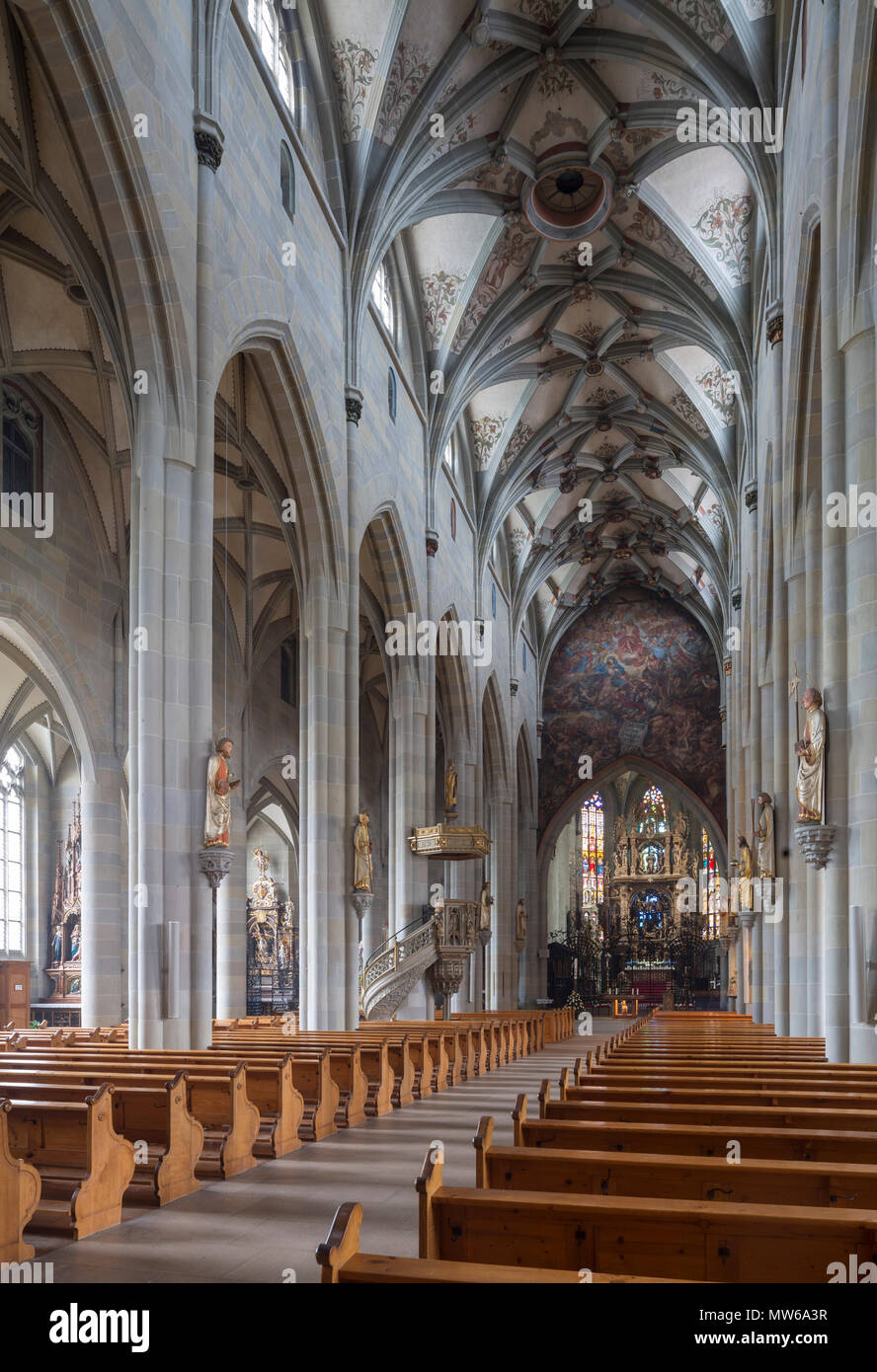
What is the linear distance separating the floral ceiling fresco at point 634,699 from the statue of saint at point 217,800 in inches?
1266

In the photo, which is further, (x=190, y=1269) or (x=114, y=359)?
(x=114, y=359)

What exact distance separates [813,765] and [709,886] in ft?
116

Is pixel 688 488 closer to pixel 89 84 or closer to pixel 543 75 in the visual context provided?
pixel 543 75

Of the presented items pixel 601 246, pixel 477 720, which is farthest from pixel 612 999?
pixel 601 246

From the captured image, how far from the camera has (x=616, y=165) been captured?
23.0m

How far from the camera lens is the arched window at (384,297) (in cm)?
2278

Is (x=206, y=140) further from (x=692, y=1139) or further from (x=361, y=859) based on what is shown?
(x=692, y=1139)

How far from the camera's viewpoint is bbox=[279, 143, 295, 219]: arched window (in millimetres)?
16578

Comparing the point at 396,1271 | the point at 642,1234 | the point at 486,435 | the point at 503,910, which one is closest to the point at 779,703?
the point at 486,435

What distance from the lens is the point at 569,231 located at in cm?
2475

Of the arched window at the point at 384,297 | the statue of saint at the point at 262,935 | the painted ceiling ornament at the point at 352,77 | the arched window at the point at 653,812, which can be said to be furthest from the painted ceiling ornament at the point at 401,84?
the arched window at the point at 653,812

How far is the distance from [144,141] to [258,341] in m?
4.11

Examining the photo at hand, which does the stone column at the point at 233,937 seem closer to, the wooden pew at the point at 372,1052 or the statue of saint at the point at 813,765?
the wooden pew at the point at 372,1052

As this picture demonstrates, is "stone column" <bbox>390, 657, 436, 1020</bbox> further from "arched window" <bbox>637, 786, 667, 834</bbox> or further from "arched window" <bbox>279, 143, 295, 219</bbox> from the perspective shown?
"arched window" <bbox>637, 786, 667, 834</bbox>
